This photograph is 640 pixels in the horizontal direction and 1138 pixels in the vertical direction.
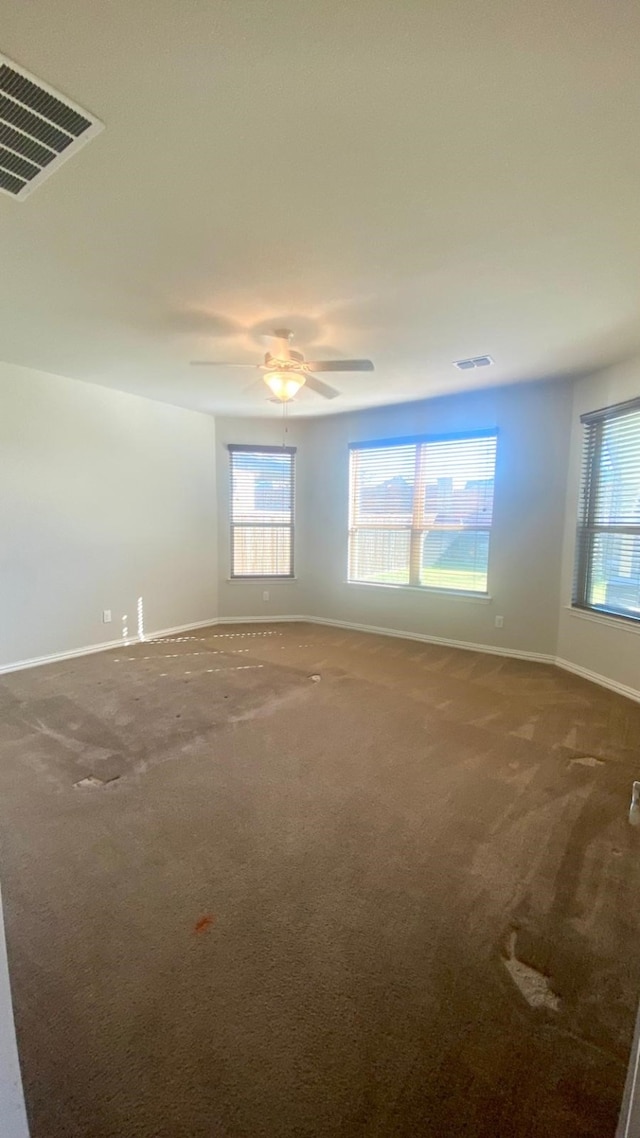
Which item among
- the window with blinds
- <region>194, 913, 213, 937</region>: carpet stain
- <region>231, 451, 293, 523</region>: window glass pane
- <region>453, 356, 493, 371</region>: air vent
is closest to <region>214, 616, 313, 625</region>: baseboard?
<region>231, 451, 293, 523</region>: window glass pane

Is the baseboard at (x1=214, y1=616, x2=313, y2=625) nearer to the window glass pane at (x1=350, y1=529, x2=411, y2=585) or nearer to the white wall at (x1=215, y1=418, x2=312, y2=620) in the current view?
the white wall at (x1=215, y1=418, x2=312, y2=620)

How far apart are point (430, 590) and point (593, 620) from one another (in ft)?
5.28

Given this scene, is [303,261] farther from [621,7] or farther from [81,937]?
[81,937]

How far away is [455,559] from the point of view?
192 inches

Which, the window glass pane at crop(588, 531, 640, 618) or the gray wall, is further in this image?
the gray wall

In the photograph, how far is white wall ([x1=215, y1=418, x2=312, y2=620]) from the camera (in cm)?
561

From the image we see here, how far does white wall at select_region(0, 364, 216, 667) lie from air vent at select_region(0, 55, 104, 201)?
2656mm

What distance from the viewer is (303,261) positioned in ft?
7.17

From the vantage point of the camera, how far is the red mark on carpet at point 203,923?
58.9 inches

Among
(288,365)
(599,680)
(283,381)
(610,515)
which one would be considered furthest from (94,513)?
(599,680)

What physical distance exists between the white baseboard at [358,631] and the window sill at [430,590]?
1.53 feet

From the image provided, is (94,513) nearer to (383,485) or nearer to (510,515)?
(383,485)

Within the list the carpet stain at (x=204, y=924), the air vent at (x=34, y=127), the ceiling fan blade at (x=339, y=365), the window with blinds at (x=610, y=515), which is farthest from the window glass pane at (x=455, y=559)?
the air vent at (x=34, y=127)

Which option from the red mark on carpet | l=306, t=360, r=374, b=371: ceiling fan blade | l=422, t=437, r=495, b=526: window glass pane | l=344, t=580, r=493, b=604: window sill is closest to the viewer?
the red mark on carpet
